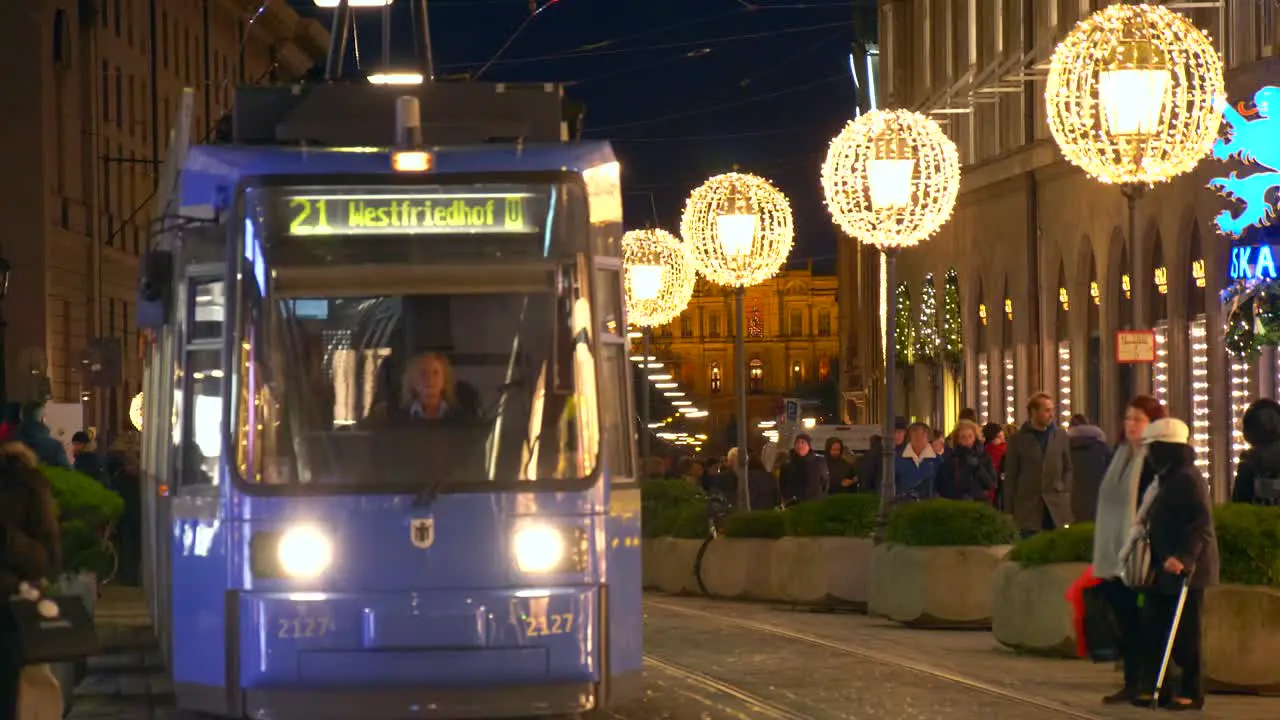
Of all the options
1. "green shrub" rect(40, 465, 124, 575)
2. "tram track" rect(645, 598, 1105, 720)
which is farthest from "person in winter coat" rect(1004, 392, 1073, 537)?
"green shrub" rect(40, 465, 124, 575)

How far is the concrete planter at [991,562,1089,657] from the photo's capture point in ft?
63.0

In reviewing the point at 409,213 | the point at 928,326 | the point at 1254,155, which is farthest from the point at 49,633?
the point at 928,326

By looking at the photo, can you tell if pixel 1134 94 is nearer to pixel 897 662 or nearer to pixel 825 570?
pixel 825 570

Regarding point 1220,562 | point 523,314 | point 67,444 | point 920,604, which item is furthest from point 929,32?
point 523,314

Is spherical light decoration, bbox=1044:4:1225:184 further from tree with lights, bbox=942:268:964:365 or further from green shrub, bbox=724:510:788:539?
tree with lights, bbox=942:268:964:365

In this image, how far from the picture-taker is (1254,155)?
33.0 meters

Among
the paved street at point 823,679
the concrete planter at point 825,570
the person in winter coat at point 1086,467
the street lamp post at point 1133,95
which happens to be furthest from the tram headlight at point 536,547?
the concrete planter at point 825,570

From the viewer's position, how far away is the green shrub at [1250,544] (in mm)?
16672

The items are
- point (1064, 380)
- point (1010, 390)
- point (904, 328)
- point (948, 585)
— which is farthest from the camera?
point (904, 328)

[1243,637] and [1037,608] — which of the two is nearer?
[1243,637]

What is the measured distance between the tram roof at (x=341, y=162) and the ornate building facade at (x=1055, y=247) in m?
11.7

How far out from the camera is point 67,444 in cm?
3375

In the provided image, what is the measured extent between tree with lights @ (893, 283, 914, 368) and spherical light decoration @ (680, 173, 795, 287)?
32.0 meters

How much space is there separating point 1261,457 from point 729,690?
393cm
